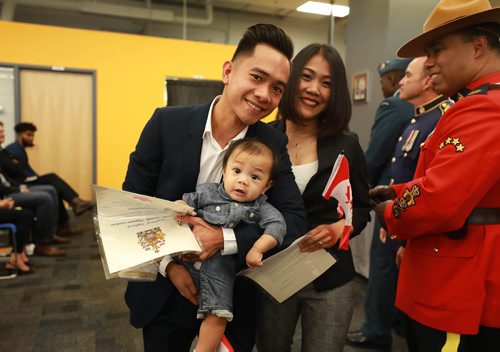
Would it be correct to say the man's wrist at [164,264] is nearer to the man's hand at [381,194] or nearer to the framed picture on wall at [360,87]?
the man's hand at [381,194]

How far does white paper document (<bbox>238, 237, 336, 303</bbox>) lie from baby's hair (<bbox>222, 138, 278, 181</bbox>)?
0.24 metres

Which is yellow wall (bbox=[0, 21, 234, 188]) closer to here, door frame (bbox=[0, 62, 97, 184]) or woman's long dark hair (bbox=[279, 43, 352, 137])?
door frame (bbox=[0, 62, 97, 184])

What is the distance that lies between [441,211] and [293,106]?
0.69 meters

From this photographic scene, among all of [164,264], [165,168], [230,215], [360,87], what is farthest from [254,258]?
[360,87]

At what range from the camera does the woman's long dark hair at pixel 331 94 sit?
1.56 metres

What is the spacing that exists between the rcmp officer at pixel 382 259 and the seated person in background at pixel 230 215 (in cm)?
185

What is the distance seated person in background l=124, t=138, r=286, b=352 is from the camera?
1.12m

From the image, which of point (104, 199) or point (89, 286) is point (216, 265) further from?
point (89, 286)

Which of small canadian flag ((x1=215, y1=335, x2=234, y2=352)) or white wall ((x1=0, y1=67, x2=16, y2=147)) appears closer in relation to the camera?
→ small canadian flag ((x1=215, y1=335, x2=234, y2=352))

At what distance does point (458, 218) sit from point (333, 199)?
18.2 inches

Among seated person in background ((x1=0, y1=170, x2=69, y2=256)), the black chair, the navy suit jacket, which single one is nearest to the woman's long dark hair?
the navy suit jacket

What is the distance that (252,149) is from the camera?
120 cm

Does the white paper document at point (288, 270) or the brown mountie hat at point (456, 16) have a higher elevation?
the brown mountie hat at point (456, 16)

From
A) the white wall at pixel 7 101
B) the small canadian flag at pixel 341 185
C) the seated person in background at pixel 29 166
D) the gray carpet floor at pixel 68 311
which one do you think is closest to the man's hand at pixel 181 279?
the small canadian flag at pixel 341 185
